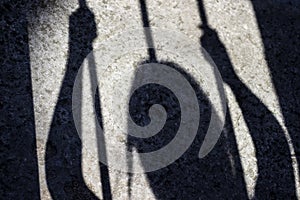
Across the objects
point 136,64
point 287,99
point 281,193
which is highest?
point 136,64

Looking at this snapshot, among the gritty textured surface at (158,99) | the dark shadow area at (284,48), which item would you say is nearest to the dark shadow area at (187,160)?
the gritty textured surface at (158,99)

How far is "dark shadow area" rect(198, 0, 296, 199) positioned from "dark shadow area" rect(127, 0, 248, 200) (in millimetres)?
94

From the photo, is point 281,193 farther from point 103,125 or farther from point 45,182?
point 45,182

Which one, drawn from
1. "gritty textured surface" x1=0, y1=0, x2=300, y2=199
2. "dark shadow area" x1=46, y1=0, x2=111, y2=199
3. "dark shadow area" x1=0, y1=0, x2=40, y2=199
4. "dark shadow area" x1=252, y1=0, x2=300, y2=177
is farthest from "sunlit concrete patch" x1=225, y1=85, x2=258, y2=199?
"dark shadow area" x1=0, y1=0, x2=40, y2=199

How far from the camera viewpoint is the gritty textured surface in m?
1.85

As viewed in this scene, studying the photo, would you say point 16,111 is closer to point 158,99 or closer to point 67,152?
point 67,152

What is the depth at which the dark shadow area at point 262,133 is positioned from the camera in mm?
2064

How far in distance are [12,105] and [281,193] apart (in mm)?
1100

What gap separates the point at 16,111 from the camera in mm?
1850

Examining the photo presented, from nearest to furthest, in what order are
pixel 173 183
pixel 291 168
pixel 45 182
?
pixel 45 182, pixel 173 183, pixel 291 168

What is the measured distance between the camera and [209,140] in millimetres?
2037

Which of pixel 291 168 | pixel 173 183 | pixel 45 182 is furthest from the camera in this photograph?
pixel 291 168

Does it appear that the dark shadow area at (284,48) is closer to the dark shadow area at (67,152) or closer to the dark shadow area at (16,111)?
the dark shadow area at (67,152)

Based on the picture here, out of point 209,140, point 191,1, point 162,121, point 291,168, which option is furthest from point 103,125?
point 291,168
